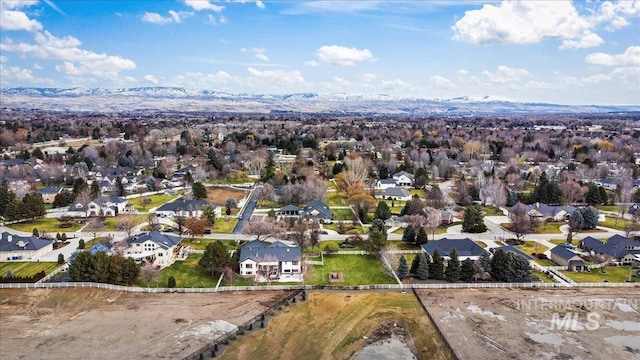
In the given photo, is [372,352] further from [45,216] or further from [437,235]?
[45,216]

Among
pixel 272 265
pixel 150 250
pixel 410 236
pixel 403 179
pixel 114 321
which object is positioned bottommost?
pixel 114 321

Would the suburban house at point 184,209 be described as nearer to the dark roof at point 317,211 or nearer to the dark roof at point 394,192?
the dark roof at point 317,211

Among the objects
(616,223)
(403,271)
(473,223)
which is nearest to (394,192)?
(473,223)

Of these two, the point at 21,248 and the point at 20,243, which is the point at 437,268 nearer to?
the point at 21,248

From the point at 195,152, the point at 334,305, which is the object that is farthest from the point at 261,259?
the point at 195,152

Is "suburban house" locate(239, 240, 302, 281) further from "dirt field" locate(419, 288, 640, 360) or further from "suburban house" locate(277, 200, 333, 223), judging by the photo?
"suburban house" locate(277, 200, 333, 223)

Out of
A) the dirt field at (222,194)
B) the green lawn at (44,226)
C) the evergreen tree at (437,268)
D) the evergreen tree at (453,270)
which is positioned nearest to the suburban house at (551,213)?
the evergreen tree at (453,270)
